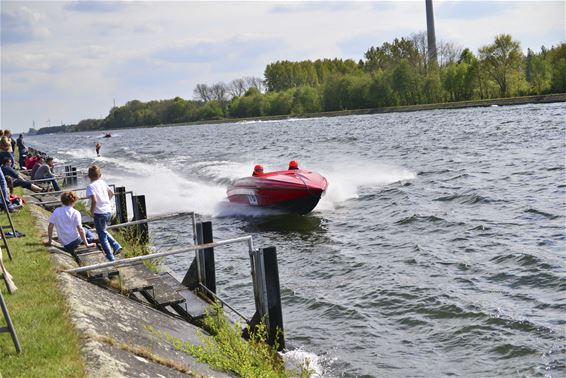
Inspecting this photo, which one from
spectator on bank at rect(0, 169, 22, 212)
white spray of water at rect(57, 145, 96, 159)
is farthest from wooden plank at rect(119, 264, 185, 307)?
white spray of water at rect(57, 145, 96, 159)

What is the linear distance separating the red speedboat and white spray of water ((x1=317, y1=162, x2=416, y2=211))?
59.1 inches

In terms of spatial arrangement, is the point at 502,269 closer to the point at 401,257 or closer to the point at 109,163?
the point at 401,257

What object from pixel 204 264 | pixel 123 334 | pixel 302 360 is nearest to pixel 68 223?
pixel 204 264

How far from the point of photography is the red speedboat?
21.3m

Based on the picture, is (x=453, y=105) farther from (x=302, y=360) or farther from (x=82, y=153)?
(x=302, y=360)

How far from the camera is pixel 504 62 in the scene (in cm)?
8625

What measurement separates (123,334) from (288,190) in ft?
46.4

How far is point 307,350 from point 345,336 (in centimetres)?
87

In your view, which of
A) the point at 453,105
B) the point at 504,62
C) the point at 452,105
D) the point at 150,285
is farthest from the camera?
the point at 452,105

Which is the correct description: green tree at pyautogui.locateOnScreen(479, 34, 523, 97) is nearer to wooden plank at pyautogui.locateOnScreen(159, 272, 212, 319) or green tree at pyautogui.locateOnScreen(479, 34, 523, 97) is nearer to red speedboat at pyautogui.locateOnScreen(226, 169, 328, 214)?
red speedboat at pyautogui.locateOnScreen(226, 169, 328, 214)

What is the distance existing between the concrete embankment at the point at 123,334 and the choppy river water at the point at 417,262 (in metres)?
2.53

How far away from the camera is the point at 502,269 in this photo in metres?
13.1

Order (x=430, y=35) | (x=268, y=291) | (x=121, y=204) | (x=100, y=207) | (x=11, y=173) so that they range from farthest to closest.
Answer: (x=430, y=35) < (x=121, y=204) < (x=11, y=173) < (x=100, y=207) < (x=268, y=291)

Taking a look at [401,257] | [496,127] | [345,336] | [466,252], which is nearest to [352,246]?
[401,257]
